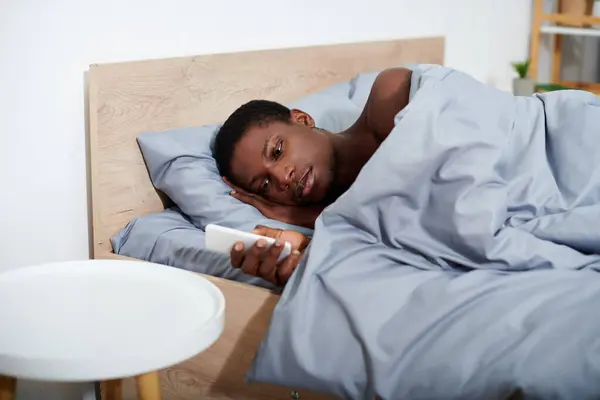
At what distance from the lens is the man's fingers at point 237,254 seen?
1155 mm

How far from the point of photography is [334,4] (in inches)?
80.7

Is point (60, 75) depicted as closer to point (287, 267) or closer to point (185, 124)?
point (185, 124)

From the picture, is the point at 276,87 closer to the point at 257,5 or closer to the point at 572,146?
the point at 257,5

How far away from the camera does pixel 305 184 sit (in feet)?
4.67

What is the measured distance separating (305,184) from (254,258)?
0.30 meters

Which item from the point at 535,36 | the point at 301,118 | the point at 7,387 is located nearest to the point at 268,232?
the point at 301,118

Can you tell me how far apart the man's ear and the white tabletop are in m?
0.61

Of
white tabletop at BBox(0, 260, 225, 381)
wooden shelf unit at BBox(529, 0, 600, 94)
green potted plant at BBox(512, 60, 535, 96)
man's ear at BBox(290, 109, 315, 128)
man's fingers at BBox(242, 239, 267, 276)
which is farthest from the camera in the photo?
wooden shelf unit at BBox(529, 0, 600, 94)

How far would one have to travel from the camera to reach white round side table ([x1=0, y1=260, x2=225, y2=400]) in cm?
80

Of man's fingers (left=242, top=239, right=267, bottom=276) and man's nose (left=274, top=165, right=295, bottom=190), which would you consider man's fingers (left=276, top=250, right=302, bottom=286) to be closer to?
Answer: man's fingers (left=242, top=239, right=267, bottom=276)

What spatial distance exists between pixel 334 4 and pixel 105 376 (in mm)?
1464

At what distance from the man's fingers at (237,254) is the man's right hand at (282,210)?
28cm

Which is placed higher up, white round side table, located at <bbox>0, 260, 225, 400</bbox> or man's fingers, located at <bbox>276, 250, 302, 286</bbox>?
white round side table, located at <bbox>0, 260, 225, 400</bbox>

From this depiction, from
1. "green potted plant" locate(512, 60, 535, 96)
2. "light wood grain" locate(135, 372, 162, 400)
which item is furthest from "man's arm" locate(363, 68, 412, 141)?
"green potted plant" locate(512, 60, 535, 96)
